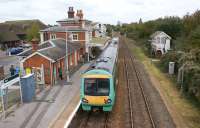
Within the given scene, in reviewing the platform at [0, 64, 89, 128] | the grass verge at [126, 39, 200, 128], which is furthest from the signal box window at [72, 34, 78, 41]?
the platform at [0, 64, 89, 128]

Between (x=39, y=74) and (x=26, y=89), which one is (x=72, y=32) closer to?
(x=39, y=74)

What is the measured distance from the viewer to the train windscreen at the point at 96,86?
1568cm

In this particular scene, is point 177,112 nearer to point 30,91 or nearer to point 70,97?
point 70,97

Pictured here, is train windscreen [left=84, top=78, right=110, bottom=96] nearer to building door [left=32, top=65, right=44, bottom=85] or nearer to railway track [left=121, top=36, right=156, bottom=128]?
railway track [left=121, top=36, right=156, bottom=128]

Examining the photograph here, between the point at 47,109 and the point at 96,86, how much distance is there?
3.97m

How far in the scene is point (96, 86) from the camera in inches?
622

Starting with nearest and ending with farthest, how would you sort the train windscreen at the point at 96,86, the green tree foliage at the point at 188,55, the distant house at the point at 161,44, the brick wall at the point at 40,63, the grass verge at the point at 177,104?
the grass verge at the point at 177,104 < the train windscreen at the point at 96,86 < the green tree foliage at the point at 188,55 < the brick wall at the point at 40,63 < the distant house at the point at 161,44

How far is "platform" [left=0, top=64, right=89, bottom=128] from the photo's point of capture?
49.0ft

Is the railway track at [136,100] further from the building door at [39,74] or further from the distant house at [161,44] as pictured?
the distant house at [161,44]

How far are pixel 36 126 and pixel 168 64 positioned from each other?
66.2 feet

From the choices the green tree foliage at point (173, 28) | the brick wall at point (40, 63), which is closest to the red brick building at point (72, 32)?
the brick wall at point (40, 63)

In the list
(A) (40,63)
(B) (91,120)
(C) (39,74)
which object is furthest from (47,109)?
(A) (40,63)

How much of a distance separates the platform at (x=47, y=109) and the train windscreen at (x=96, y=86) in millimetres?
2070

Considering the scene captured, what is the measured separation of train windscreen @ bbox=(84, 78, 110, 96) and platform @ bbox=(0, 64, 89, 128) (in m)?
2.07
